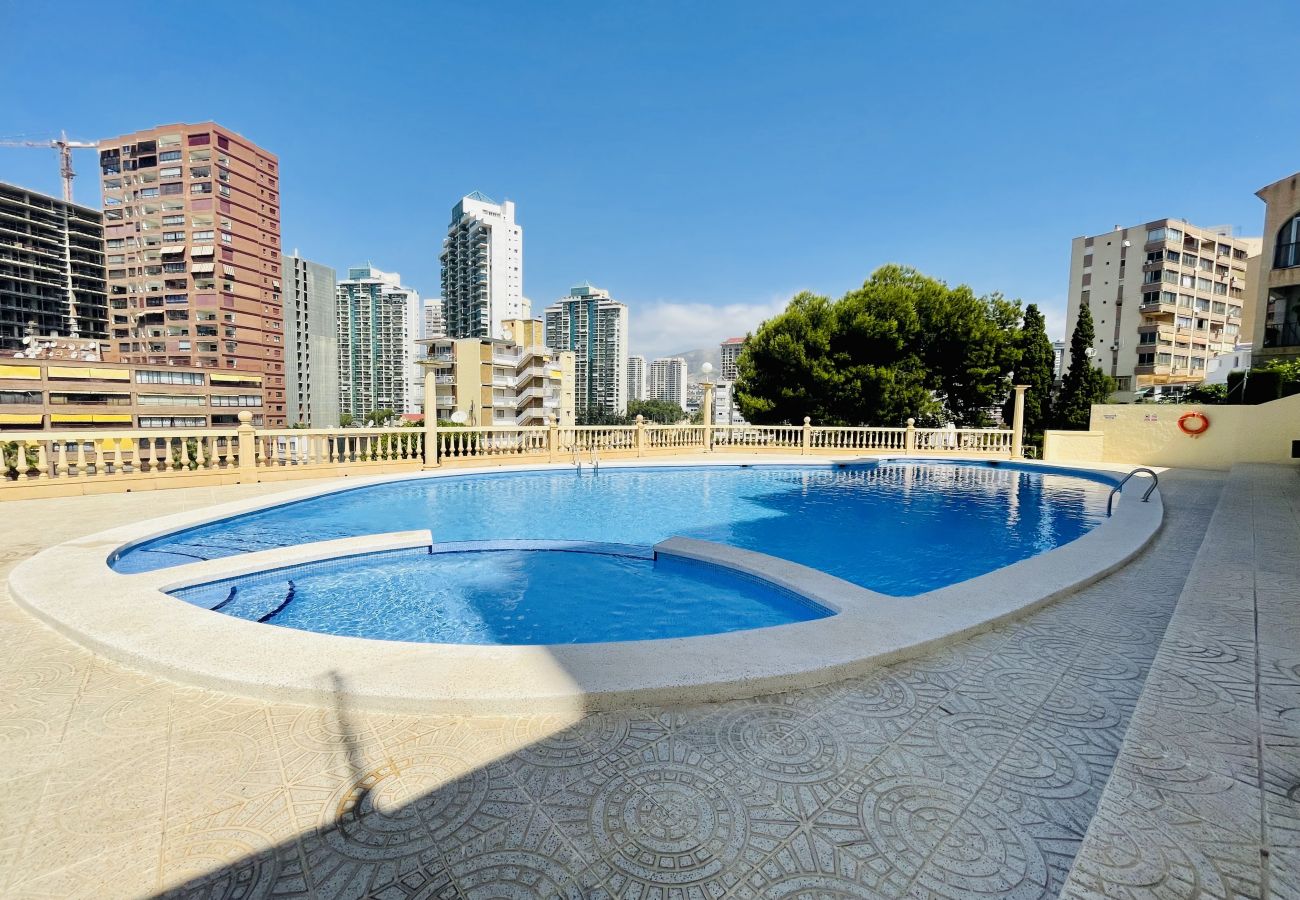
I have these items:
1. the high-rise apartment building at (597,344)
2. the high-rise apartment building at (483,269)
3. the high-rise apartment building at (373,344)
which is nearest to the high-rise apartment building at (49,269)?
the high-rise apartment building at (373,344)

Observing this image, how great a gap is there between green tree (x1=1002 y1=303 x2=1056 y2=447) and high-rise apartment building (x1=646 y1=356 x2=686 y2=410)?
489ft

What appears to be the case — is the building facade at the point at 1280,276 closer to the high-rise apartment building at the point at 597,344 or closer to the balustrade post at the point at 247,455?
the balustrade post at the point at 247,455

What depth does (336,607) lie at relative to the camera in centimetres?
498

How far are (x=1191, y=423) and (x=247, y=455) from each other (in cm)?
2393

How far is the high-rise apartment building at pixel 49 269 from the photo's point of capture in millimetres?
66625

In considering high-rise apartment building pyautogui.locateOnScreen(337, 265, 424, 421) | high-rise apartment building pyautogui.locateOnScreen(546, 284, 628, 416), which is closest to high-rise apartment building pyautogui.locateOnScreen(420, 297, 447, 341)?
high-rise apartment building pyautogui.locateOnScreen(337, 265, 424, 421)

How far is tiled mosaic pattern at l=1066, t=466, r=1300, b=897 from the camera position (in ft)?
5.03

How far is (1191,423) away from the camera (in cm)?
1578

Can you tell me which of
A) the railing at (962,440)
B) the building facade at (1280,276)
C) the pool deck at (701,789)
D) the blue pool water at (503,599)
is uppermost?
the building facade at (1280,276)

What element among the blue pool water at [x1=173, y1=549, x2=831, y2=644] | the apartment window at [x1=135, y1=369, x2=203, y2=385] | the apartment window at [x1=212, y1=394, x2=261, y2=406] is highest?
the apartment window at [x1=135, y1=369, x2=203, y2=385]

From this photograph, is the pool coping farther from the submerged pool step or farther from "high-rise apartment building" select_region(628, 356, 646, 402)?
"high-rise apartment building" select_region(628, 356, 646, 402)

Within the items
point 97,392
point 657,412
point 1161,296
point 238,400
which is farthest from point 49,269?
point 1161,296

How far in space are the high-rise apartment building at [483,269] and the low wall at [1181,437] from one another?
88244 mm

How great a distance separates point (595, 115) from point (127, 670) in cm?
2138
